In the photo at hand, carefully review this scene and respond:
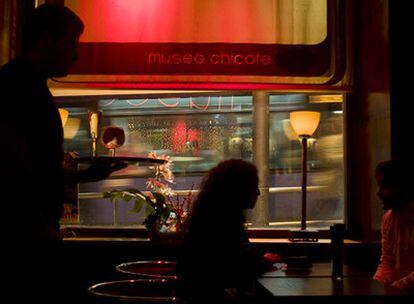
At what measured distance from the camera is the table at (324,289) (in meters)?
2.83

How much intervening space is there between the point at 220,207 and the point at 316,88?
2.08 metres

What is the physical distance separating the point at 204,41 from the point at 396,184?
1.90 m

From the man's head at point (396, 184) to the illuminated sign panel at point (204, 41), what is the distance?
4.14 feet

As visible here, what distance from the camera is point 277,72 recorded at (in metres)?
4.94

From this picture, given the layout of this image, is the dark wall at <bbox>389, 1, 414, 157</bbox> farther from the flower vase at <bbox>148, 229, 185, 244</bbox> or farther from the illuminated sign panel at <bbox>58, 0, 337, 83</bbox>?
the flower vase at <bbox>148, 229, 185, 244</bbox>

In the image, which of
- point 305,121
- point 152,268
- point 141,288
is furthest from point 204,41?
point 141,288

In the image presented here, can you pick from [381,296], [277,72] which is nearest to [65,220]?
[277,72]

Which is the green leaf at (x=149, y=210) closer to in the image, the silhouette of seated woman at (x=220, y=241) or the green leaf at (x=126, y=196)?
the green leaf at (x=126, y=196)

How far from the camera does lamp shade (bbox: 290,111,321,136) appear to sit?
16.5 feet

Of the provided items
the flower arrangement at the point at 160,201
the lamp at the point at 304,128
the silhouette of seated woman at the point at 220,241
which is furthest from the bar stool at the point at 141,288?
the lamp at the point at 304,128

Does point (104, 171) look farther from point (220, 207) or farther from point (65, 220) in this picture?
point (65, 220)

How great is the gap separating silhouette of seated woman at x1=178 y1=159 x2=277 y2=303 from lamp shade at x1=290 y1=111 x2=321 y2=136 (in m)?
1.74

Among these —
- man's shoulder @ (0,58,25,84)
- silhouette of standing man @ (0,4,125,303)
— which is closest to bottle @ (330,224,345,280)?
silhouette of standing man @ (0,4,125,303)

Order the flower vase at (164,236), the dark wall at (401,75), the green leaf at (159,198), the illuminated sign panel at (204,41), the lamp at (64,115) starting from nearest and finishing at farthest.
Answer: the dark wall at (401,75) < the flower vase at (164,236) < the green leaf at (159,198) < the illuminated sign panel at (204,41) < the lamp at (64,115)
